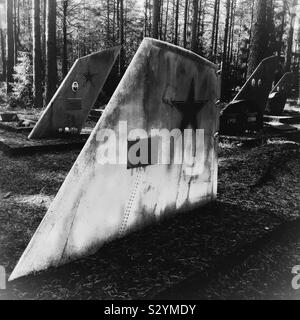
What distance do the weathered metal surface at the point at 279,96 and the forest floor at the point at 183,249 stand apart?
28.1 ft

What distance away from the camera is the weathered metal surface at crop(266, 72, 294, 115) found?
45.2 feet

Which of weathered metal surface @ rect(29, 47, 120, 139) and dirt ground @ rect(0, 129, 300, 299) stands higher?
weathered metal surface @ rect(29, 47, 120, 139)

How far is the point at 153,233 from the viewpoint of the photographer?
3551 millimetres

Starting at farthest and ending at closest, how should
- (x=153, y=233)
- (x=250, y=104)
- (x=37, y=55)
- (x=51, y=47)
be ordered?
1. (x=37, y=55)
2. (x=51, y=47)
3. (x=250, y=104)
4. (x=153, y=233)

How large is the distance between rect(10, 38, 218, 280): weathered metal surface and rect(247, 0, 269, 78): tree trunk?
26.5ft

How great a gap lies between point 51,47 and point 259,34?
7.92 metres

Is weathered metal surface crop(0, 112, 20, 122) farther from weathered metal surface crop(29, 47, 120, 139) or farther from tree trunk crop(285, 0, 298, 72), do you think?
tree trunk crop(285, 0, 298, 72)

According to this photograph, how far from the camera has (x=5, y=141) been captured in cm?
761

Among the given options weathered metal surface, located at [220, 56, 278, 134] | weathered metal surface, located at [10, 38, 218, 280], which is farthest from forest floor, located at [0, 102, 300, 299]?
weathered metal surface, located at [220, 56, 278, 134]

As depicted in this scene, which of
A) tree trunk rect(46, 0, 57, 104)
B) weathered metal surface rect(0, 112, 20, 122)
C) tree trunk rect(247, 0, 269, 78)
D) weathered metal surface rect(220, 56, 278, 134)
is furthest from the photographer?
tree trunk rect(46, 0, 57, 104)

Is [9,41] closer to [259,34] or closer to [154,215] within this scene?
[259,34]

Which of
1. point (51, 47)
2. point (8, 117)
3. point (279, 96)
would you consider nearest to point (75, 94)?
point (8, 117)

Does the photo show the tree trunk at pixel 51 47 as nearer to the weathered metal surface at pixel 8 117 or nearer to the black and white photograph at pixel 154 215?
the weathered metal surface at pixel 8 117

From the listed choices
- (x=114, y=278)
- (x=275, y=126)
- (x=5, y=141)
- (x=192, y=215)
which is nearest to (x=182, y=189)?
(x=192, y=215)
